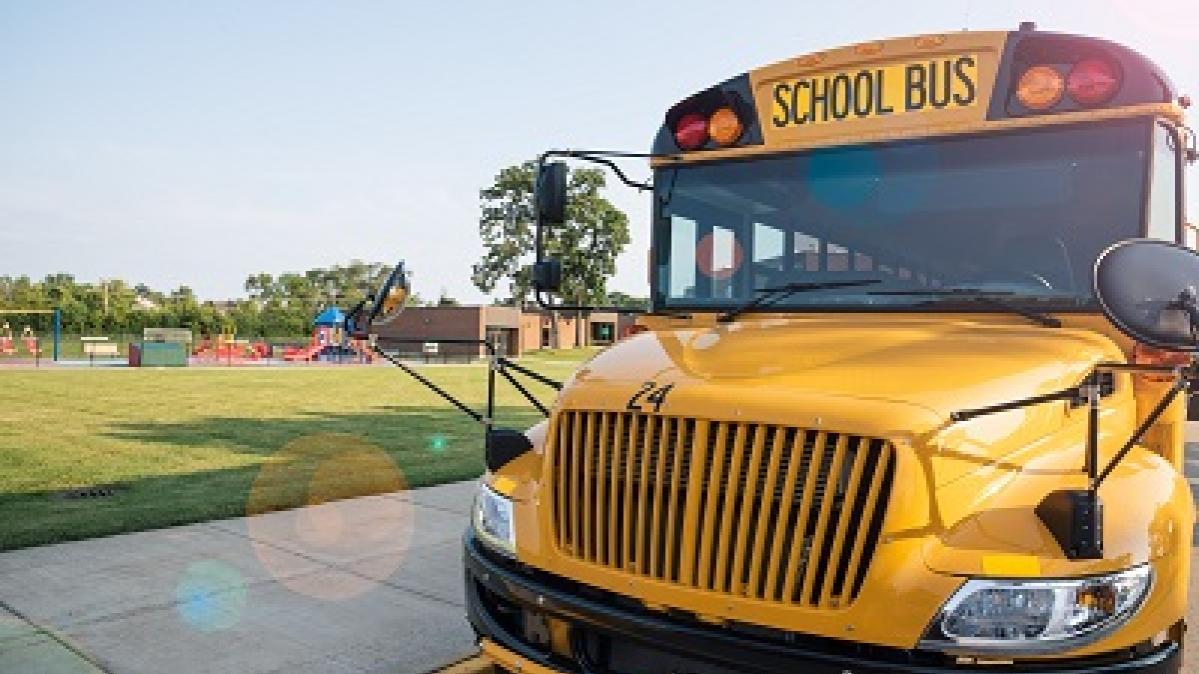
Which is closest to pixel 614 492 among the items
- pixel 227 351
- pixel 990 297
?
pixel 990 297

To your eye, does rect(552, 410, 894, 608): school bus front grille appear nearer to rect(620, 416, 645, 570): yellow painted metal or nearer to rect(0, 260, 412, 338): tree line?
rect(620, 416, 645, 570): yellow painted metal

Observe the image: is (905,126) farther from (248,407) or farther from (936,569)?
(248,407)

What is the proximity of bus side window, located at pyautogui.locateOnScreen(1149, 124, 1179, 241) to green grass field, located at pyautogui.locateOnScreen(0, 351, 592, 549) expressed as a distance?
237 inches

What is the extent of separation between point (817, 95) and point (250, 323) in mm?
66678

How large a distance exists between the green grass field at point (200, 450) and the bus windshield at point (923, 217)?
4537mm

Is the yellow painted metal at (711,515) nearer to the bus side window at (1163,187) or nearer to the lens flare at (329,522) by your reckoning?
the bus side window at (1163,187)

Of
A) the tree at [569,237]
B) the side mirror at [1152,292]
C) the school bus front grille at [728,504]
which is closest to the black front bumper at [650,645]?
the school bus front grille at [728,504]

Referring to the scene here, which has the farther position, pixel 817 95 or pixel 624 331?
pixel 624 331

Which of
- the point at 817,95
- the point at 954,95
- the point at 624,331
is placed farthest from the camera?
the point at 624,331

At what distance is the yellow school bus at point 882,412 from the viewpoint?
224 centimetres

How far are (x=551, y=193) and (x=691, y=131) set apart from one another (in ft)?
2.43

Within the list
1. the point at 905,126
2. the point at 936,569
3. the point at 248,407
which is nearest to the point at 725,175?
the point at 905,126

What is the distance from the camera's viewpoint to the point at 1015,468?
2.45 meters

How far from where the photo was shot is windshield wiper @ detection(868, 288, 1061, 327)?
3.13 m
